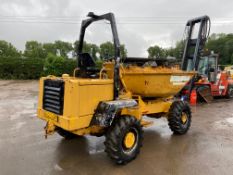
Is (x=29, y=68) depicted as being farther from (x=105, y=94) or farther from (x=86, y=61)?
(x=105, y=94)

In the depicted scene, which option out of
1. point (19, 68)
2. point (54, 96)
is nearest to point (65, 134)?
point (54, 96)

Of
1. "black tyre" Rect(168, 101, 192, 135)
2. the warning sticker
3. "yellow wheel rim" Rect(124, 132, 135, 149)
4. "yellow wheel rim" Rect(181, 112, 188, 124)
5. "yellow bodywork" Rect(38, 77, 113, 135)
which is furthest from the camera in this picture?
"yellow wheel rim" Rect(181, 112, 188, 124)

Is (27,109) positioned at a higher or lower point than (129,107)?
lower

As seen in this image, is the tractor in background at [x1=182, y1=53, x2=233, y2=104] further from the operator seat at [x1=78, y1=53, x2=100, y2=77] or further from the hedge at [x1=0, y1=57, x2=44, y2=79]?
the hedge at [x1=0, y1=57, x2=44, y2=79]

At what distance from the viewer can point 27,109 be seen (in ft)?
26.8

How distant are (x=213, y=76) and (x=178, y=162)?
23.8 feet

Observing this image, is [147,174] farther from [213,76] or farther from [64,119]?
[213,76]

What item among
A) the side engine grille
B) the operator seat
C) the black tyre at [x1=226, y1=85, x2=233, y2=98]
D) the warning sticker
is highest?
Answer: the operator seat

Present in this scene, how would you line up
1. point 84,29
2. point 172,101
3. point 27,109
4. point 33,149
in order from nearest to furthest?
point 33,149, point 84,29, point 172,101, point 27,109

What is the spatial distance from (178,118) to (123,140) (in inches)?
73.5

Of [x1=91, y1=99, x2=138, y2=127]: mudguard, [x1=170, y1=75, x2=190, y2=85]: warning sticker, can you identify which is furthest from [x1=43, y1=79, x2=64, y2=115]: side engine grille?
[x1=170, y1=75, x2=190, y2=85]: warning sticker

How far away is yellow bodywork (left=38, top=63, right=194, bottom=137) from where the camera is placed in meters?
3.54

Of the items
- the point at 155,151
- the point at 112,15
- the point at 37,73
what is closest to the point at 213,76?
the point at 155,151

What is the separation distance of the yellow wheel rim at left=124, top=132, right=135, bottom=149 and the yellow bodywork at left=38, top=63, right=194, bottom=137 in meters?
0.39
